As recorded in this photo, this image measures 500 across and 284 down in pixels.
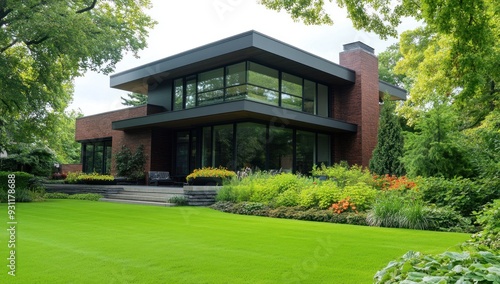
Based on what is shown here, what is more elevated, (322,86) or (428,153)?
(322,86)

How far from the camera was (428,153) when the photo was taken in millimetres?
10609

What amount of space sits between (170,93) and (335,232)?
48.5ft

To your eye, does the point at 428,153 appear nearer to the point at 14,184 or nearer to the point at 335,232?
the point at 335,232

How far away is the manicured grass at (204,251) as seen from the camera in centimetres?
383

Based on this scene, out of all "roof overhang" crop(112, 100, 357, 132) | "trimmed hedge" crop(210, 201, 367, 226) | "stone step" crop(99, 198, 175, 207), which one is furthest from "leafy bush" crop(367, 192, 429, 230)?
"roof overhang" crop(112, 100, 357, 132)

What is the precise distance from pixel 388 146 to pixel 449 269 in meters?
15.1

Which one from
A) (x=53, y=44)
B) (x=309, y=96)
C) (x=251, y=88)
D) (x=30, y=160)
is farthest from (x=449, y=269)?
(x=30, y=160)

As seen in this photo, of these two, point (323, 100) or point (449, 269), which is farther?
point (323, 100)

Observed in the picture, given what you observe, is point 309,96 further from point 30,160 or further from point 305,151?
point 30,160

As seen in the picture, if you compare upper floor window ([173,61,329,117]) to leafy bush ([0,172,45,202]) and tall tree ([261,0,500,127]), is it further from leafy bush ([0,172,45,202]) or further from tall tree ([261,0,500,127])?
leafy bush ([0,172,45,202])

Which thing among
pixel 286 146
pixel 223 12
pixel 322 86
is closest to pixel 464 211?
pixel 223 12

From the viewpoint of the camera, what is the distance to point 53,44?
47.4ft

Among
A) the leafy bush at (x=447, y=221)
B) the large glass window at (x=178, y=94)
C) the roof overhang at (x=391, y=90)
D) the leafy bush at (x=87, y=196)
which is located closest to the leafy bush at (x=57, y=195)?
the leafy bush at (x=87, y=196)

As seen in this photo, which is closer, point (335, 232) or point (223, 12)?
point (335, 232)
